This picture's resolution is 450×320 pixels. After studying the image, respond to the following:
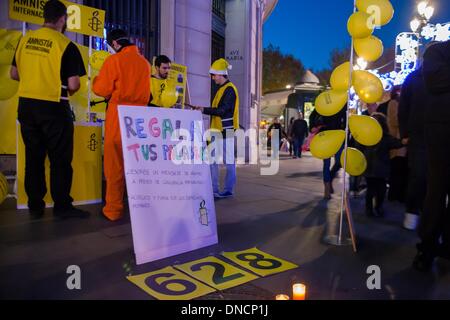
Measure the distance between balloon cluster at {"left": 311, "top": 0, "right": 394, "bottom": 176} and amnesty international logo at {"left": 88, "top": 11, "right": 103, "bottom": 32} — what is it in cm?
385

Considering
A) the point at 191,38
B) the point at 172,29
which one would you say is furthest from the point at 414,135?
the point at 191,38

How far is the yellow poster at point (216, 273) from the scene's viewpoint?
2.92 meters

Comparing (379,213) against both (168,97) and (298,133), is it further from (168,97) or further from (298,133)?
(298,133)

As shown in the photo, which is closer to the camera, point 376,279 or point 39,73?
point 376,279

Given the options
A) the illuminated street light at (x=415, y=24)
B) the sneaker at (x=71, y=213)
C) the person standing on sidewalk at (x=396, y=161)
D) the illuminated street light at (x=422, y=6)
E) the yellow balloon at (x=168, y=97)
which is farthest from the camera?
the illuminated street light at (x=415, y=24)

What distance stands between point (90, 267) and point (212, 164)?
310 centimetres

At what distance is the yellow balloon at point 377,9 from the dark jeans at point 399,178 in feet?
10.3

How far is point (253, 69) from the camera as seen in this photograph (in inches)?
620

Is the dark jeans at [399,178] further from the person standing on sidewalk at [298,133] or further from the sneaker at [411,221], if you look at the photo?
the person standing on sidewalk at [298,133]

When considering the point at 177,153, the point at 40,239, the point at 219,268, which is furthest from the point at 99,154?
the point at 219,268

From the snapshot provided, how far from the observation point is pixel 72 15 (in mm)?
5949

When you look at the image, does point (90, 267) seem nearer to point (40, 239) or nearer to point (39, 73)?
point (40, 239)

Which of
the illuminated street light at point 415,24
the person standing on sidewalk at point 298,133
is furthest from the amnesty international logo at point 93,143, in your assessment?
the illuminated street light at point 415,24

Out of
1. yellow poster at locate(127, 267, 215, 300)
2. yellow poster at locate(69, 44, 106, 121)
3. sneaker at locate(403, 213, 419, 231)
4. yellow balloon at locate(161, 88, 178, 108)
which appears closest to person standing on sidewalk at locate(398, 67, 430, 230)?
sneaker at locate(403, 213, 419, 231)
